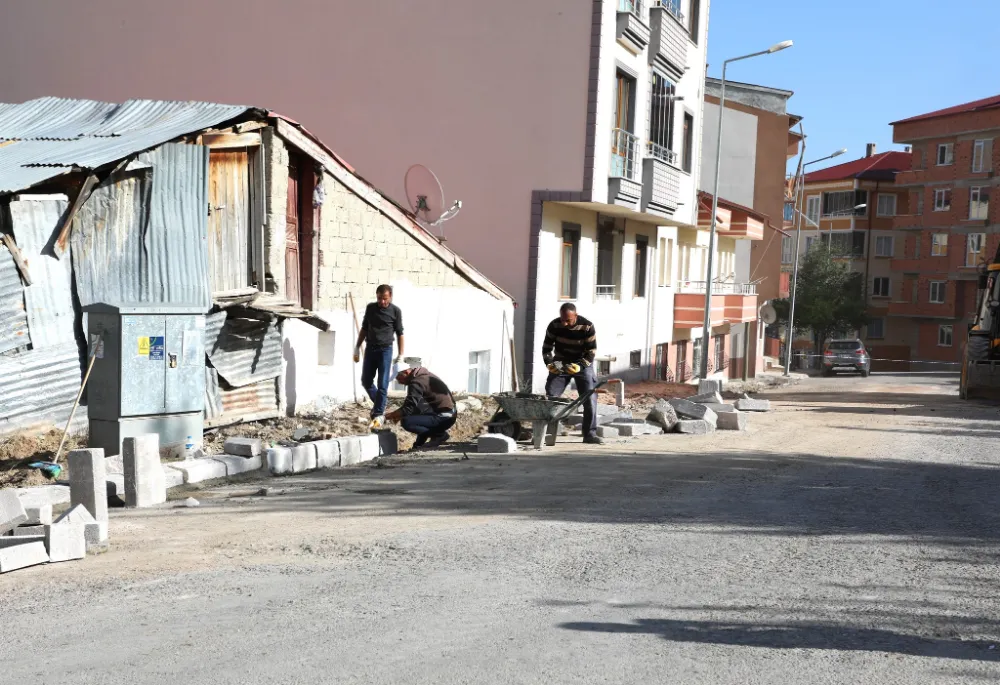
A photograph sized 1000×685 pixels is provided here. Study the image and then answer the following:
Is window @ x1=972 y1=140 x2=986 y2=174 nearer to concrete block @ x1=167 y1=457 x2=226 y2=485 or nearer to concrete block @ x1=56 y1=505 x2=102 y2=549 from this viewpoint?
concrete block @ x1=167 y1=457 x2=226 y2=485

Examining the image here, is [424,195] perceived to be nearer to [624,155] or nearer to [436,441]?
[624,155]

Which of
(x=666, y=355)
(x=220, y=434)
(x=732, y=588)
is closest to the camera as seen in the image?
(x=732, y=588)

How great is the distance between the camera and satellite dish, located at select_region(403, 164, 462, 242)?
842 inches

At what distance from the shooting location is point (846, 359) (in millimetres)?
49312

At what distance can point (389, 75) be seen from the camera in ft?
75.8

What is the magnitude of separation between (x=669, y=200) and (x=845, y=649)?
76.5 ft

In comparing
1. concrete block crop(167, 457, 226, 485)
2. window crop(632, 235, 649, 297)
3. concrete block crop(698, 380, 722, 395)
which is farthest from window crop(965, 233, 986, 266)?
concrete block crop(167, 457, 226, 485)

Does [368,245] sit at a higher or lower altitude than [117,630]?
higher

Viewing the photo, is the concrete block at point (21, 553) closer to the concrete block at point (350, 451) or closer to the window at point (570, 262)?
the concrete block at point (350, 451)

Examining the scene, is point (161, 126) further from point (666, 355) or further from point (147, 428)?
point (666, 355)

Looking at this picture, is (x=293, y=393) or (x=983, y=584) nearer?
(x=983, y=584)

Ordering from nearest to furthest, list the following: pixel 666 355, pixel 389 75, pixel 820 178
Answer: pixel 389 75
pixel 666 355
pixel 820 178

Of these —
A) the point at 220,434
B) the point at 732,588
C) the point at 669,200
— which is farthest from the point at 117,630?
Answer: the point at 669,200

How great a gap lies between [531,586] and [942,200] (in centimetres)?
6545
